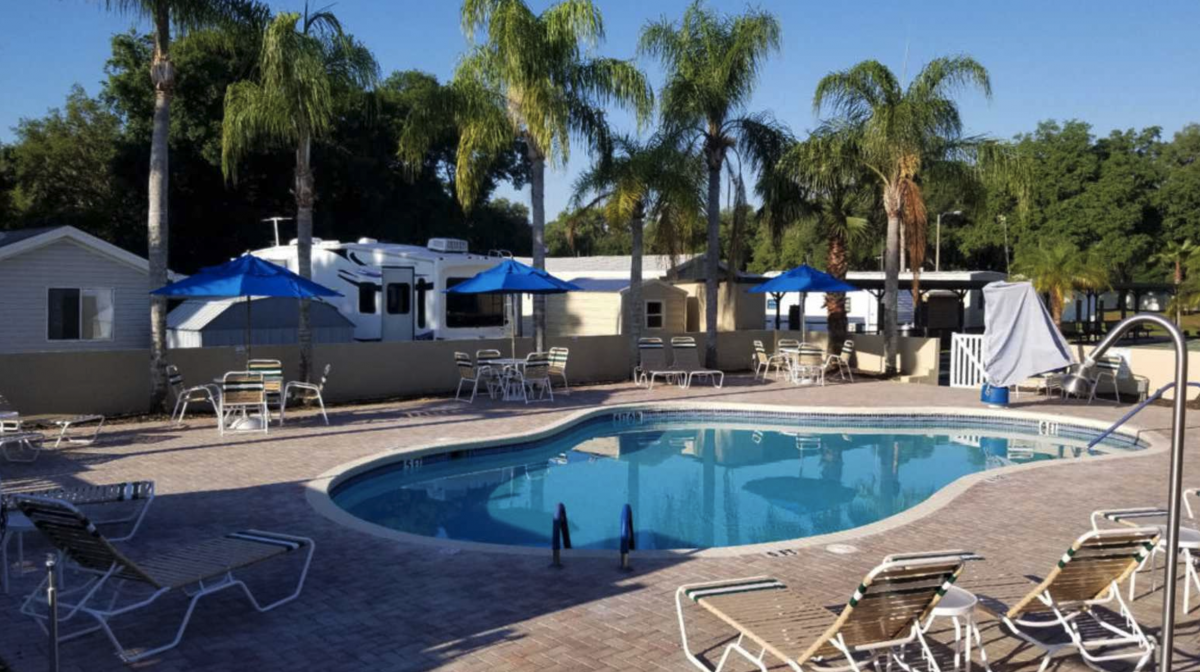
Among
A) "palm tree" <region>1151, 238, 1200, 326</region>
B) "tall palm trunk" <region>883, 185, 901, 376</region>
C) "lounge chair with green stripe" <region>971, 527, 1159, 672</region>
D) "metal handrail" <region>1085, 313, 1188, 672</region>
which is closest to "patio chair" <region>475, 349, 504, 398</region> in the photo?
"tall palm trunk" <region>883, 185, 901, 376</region>

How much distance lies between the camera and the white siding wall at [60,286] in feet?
54.2

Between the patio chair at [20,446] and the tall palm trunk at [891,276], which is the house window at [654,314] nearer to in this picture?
the tall palm trunk at [891,276]

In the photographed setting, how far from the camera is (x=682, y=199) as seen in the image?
18250 millimetres

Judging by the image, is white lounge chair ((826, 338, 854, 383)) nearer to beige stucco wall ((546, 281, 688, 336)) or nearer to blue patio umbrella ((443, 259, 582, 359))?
beige stucco wall ((546, 281, 688, 336))

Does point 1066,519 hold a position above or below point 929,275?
below

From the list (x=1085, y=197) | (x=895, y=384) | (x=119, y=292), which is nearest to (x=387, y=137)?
(x=119, y=292)

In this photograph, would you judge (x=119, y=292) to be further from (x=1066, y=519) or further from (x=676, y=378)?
(x=1066, y=519)

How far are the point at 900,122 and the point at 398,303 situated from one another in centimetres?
1183

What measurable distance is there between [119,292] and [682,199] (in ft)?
37.1

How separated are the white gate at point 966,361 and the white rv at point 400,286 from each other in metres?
10.6

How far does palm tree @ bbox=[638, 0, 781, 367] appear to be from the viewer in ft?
59.6

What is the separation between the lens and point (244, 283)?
11.8 m

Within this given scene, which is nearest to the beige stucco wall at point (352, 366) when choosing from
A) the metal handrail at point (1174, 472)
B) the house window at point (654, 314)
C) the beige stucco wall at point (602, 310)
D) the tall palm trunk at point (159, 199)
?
the tall palm trunk at point (159, 199)

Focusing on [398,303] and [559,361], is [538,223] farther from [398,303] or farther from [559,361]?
[398,303]
